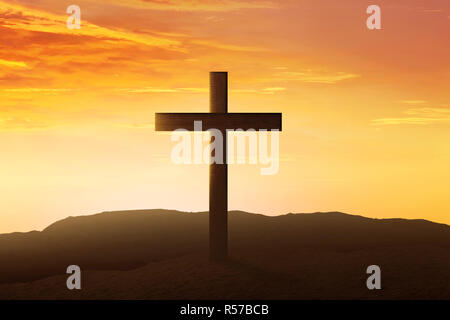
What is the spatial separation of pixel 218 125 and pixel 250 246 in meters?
6.15

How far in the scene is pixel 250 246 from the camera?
2172 centimetres

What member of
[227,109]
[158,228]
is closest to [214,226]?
[227,109]

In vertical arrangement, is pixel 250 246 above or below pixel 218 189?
below

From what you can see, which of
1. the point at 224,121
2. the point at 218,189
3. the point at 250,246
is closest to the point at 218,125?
the point at 224,121

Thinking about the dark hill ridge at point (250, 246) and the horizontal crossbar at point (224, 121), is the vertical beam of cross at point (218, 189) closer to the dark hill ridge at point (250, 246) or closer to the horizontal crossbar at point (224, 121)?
the horizontal crossbar at point (224, 121)

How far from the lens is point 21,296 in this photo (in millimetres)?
16766

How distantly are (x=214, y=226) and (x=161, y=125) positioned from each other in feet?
8.34

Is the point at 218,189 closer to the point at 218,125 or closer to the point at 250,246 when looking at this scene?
the point at 218,125

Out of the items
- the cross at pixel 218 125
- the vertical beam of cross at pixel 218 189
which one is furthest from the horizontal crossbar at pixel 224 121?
the vertical beam of cross at pixel 218 189

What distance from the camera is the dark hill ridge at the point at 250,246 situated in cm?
1655

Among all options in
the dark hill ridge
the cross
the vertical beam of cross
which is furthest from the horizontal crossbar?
the dark hill ridge

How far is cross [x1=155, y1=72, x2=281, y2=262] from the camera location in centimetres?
1661

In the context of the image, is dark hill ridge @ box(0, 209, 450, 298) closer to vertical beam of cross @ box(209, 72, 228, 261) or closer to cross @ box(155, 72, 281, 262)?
vertical beam of cross @ box(209, 72, 228, 261)
